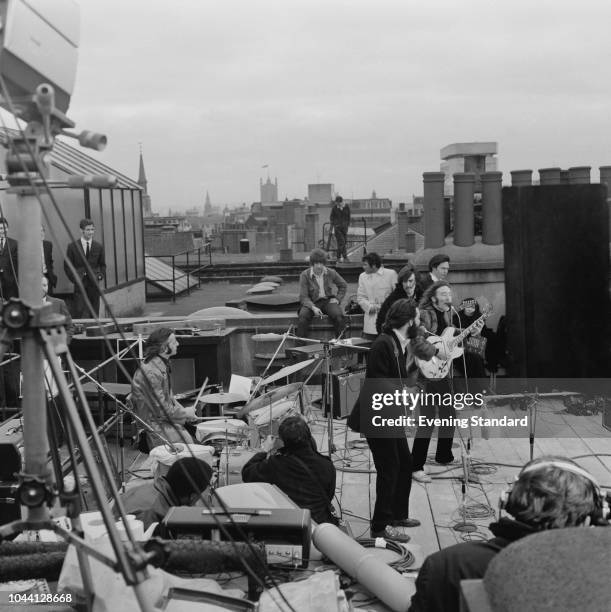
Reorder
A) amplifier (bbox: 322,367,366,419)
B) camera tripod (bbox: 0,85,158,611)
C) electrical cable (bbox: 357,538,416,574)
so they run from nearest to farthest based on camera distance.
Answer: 1. camera tripod (bbox: 0,85,158,611)
2. electrical cable (bbox: 357,538,416,574)
3. amplifier (bbox: 322,367,366,419)

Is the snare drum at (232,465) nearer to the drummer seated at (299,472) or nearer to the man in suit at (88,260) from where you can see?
the drummer seated at (299,472)

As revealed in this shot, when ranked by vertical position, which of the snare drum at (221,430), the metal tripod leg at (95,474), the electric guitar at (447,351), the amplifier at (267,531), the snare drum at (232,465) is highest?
the metal tripod leg at (95,474)

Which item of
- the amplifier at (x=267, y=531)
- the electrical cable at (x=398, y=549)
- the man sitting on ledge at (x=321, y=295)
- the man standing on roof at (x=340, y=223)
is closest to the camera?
the amplifier at (x=267, y=531)

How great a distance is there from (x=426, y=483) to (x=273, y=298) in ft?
33.5

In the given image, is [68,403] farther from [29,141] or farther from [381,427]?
[381,427]

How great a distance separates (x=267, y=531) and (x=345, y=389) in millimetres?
6303

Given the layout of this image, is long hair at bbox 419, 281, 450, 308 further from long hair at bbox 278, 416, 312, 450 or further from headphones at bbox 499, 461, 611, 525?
headphones at bbox 499, 461, 611, 525

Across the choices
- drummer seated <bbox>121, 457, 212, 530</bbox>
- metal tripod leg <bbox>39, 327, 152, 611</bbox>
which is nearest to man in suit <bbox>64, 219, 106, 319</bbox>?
drummer seated <bbox>121, 457, 212, 530</bbox>

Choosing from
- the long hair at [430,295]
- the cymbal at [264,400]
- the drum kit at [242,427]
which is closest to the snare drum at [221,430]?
the drum kit at [242,427]

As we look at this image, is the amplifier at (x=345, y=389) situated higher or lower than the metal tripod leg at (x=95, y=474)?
lower

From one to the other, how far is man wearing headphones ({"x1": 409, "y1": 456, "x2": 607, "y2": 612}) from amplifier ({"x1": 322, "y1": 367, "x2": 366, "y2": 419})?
7729mm

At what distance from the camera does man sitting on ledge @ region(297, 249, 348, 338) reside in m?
14.3

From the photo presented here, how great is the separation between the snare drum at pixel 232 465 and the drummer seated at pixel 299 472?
69cm

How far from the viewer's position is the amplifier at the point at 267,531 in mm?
5727
